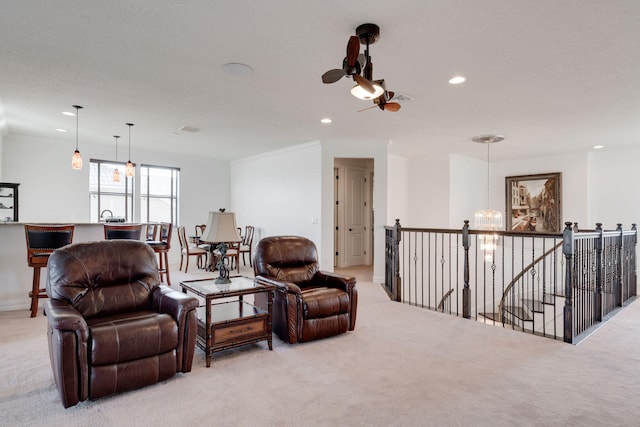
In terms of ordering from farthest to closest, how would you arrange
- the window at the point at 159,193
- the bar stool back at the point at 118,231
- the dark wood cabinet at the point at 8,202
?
the window at the point at 159,193
the dark wood cabinet at the point at 8,202
the bar stool back at the point at 118,231

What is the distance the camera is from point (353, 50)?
7.89 ft

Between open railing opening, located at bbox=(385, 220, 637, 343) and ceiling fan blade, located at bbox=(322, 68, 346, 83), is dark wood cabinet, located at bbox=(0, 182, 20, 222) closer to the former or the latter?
ceiling fan blade, located at bbox=(322, 68, 346, 83)

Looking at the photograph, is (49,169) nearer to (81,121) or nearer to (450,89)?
(81,121)

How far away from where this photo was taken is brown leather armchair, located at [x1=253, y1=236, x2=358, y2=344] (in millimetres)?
3418

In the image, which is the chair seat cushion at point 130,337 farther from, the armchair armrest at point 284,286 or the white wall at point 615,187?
the white wall at point 615,187

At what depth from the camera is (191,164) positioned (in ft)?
29.2

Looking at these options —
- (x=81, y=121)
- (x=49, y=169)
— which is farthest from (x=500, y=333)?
(x=49, y=169)

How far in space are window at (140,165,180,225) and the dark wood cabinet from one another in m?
2.61

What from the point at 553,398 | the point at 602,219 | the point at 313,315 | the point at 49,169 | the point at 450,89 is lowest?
the point at 553,398

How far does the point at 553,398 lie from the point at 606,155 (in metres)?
7.25

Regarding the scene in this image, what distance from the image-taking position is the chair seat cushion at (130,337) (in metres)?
2.36

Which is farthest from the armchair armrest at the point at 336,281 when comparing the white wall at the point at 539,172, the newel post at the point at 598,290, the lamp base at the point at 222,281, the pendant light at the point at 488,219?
Answer: the white wall at the point at 539,172

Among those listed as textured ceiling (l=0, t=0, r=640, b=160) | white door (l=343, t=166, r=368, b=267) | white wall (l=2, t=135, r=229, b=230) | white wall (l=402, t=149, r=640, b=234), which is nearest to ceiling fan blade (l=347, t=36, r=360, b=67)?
textured ceiling (l=0, t=0, r=640, b=160)

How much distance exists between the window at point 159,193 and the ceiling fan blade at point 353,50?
715 centimetres
